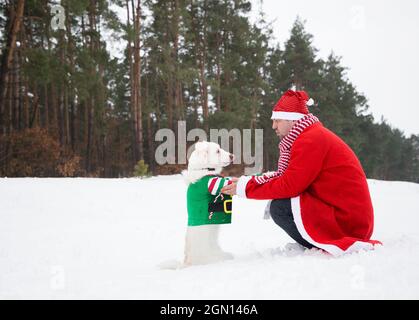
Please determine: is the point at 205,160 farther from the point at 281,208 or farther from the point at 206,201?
the point at 281,208

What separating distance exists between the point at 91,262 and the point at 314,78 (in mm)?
27776

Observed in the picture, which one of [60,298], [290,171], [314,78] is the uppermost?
[314,78]

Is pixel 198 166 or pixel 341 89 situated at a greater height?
pixel 341 89

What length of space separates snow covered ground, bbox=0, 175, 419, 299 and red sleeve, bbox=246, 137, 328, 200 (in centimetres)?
53

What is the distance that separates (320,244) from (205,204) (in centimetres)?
118

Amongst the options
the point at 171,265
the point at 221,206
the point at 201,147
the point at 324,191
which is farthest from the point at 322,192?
the point at 171,265

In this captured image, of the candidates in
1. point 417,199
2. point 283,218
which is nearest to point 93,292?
point 283,218

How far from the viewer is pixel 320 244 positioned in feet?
8.81

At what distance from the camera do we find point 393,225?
6199mm

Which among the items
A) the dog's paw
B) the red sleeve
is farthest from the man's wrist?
the dog's paw

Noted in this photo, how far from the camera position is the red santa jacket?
2.74 meters

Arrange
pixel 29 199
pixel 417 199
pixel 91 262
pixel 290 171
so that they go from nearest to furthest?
pixel 290 171, pixel 91 262, pixel 29 199, pixel 417 199

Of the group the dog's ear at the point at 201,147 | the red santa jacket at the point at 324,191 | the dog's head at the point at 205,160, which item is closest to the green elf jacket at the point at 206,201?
the dog's head at the point at 205,160

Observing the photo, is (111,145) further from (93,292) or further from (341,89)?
(93,292)
